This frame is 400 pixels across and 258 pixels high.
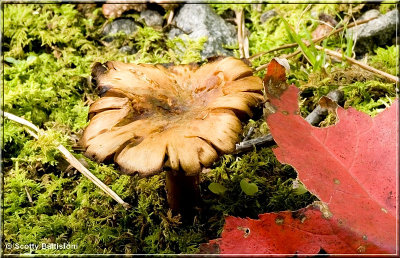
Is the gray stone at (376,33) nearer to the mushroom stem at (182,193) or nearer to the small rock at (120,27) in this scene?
the small rock at (120,27)

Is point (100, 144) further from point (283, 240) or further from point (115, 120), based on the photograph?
point (283, 240)

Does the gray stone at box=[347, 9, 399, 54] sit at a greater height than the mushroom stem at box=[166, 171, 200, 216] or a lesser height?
greater

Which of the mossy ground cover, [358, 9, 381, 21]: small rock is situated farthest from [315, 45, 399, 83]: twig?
[358, 9, 381, 21]: small rock

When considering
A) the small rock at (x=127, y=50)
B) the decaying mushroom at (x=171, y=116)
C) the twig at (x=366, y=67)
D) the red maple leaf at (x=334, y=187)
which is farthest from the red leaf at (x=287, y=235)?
the small rock at (x=127, y=50)

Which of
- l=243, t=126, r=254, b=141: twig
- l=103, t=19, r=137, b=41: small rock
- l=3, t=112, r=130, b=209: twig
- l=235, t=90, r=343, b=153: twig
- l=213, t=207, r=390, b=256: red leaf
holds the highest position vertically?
l=213, t=207, r=390, b=256: red leaf

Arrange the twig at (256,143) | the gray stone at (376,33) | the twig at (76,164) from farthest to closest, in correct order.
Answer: the gray stone at (376,33) → the twig at (256,143) → the twig at (76,164)

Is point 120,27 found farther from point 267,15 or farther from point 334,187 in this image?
point 334,187

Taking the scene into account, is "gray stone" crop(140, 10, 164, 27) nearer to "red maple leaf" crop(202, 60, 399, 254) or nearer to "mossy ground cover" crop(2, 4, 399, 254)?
"mossy ground cover" crop(2, 4, 399, 254)
